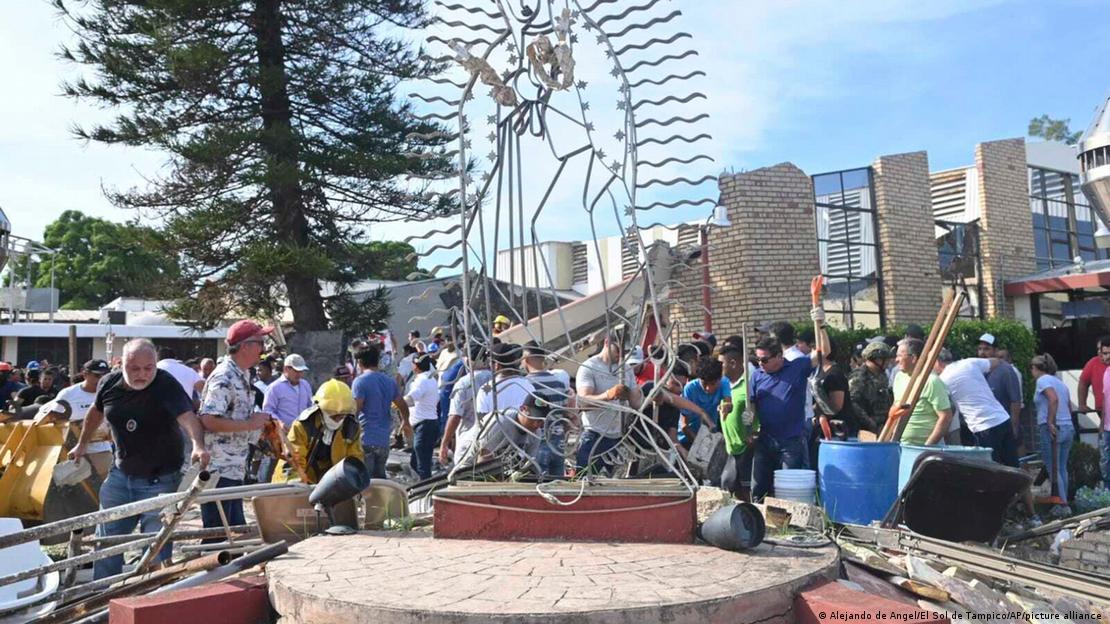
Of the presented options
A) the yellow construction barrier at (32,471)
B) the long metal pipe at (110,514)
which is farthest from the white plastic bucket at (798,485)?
the yellow construction barrier at (32,471)

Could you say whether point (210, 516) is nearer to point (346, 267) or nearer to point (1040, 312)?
point (346, 267)

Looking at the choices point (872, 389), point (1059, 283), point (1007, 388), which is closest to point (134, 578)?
point (872, 389)

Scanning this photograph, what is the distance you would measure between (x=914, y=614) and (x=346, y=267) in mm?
12136

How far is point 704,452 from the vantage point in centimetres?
746

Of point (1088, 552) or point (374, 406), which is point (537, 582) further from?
point (1088, 552)

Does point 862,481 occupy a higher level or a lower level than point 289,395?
lower

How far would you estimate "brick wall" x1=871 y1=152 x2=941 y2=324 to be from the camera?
12727 mm

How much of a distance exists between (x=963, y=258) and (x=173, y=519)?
13070 mm

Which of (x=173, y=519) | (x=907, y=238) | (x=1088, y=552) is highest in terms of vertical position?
(x=907, y=238)

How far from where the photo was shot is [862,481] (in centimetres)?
628

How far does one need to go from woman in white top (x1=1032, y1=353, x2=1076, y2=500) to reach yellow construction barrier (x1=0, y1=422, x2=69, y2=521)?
366 inches

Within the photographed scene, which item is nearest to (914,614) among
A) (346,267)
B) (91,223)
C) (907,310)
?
(907,310)

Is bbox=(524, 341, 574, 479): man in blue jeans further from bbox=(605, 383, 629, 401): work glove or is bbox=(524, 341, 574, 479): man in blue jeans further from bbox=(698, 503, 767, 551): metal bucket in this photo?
bbox=(698, 503, 767, 551): metal bucket

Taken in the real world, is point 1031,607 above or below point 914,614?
below
